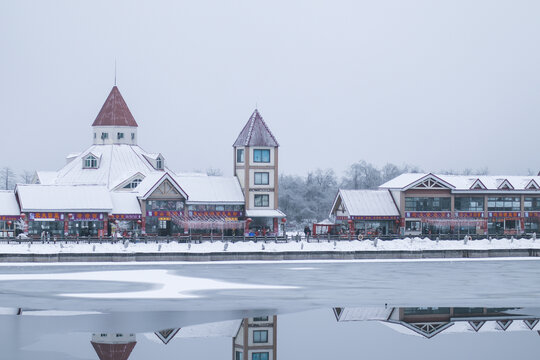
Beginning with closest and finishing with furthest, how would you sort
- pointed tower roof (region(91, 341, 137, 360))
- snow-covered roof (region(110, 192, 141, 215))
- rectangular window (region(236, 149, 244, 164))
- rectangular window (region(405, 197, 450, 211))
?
pointed tower roof (region(91, 341, 137, 360)) → snow-covered roof (region(110, 192, 141, 215)) → rectangular window (region(236, 149, 244, 164)) → rectangular window (region(405, 197, 450, 211))

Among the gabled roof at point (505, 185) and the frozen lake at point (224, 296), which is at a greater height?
the gabled roof at point (505, 185)

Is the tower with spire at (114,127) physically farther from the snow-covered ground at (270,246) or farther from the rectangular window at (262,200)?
the snow-covered ground at (270,246)

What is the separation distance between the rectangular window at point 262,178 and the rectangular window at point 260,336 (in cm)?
5017

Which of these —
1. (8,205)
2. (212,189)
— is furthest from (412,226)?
(8,205)

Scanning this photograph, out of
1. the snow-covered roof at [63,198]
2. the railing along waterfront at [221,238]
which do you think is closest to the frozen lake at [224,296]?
the railing along waterfront at [221,238]

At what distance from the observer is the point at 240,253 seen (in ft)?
213

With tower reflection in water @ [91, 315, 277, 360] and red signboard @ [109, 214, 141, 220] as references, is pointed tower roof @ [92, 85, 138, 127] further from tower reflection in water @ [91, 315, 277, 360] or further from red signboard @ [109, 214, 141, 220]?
tower reflection in water @ [91, 315, 277, 360]

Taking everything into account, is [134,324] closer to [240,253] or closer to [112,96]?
[240,253]

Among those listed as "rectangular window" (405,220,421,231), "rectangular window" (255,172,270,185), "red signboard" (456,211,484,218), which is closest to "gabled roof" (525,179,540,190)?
"red signboard" (456,211,484,218)

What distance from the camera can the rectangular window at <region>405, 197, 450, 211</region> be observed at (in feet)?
275

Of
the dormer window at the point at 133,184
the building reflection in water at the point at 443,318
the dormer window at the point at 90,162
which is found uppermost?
the dormer window at the point at 90,162

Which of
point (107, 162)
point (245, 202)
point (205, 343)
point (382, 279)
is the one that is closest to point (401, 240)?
point (245, 202)

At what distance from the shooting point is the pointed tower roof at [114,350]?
27.0 metres

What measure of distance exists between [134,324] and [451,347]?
1172cm
